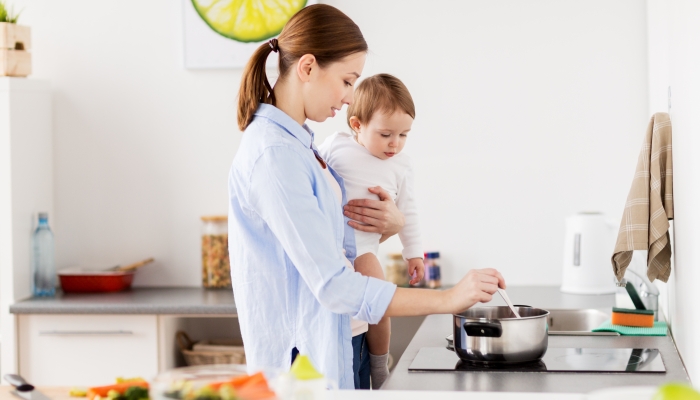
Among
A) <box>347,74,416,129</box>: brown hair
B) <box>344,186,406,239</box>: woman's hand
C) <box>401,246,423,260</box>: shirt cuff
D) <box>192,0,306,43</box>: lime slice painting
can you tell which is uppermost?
<box>192,0,306,43</box>: lime slice painting

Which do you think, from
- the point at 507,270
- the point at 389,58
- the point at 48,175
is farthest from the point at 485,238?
the point at 48,175

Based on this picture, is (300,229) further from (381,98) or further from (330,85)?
(381,98)

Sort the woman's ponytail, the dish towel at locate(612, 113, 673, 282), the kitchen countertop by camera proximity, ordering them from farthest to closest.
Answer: the dish towel at locate(612, 113, 673, 282) → the woman's ponytail → the kitchen countertop

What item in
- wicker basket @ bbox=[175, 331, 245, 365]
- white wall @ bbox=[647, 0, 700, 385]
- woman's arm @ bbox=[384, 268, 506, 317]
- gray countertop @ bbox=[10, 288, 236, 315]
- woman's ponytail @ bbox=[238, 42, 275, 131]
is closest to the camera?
white wall @ bbox=[647, 0, 700, 385]

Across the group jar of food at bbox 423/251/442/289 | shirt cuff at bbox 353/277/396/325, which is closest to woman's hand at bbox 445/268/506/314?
shirt cuff at bbox 353/277/396/325

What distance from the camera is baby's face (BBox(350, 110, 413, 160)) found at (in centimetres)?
198

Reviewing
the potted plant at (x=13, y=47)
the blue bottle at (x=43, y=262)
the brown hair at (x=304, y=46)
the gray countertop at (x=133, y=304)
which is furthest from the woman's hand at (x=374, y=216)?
the potted plant at (x=13, y=47)

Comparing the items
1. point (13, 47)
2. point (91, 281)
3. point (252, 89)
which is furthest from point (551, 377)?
point (13, 47)

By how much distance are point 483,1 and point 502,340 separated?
5.71ft

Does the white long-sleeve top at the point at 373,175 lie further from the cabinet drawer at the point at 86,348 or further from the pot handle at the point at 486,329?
the cabinet drawer at the point at 86,348

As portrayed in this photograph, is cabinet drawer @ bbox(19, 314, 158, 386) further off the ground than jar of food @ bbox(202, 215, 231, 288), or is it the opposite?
jar of food @ bbox(202, 215, 231, 288)

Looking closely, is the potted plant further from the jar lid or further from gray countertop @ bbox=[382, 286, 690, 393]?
gray countertop @ bbox=[382, 286, 690, 393]

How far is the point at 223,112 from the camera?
3.11m

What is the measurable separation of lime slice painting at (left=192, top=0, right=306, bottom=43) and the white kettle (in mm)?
1356
